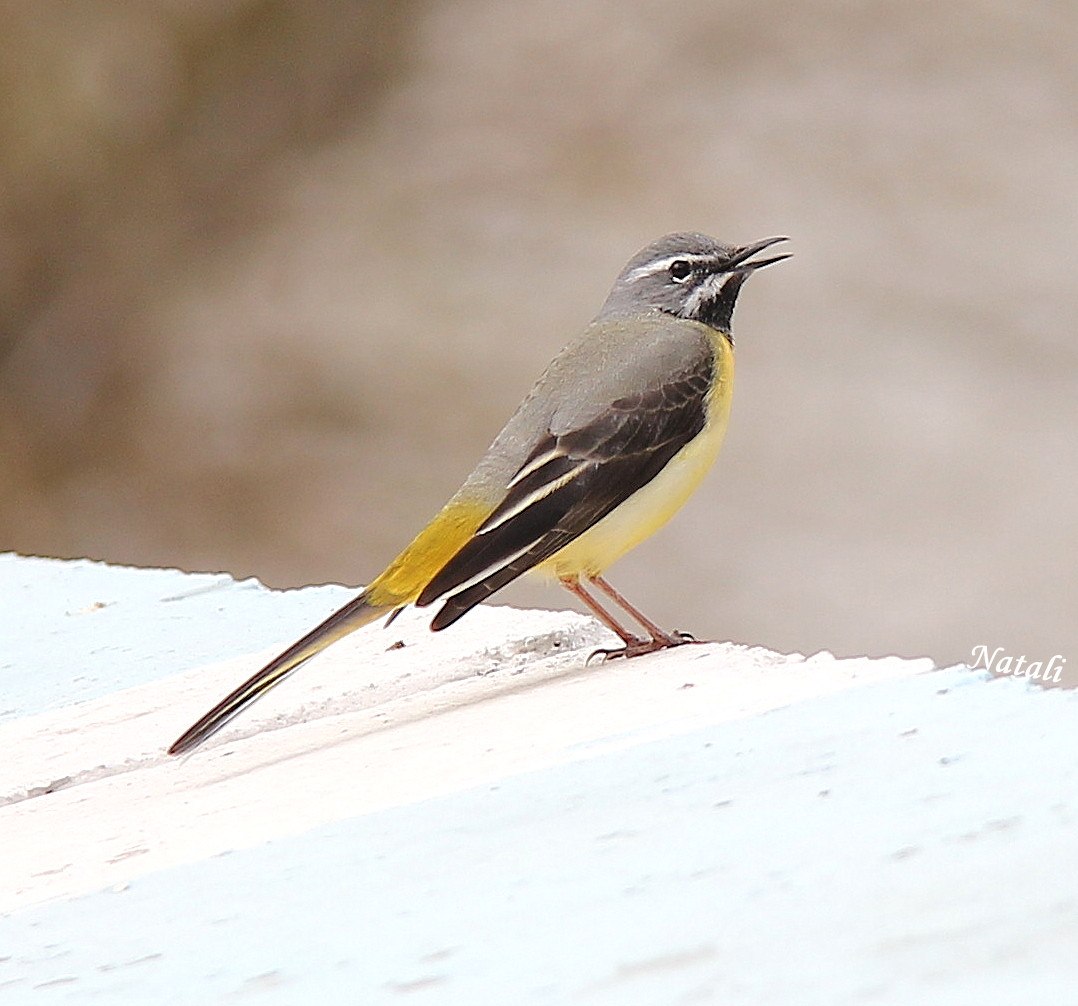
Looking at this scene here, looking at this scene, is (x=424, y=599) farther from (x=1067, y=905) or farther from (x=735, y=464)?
(x=735, y=464)

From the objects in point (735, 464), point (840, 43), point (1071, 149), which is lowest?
point (735, 464)

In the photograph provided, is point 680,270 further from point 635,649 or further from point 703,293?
point 635,649

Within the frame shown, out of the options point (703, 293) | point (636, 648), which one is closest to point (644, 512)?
point (636, 648)

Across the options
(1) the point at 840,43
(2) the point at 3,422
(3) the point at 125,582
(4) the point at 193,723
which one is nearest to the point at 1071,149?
(1) the point at 840,43

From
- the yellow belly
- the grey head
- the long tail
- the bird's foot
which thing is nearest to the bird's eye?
the grey head

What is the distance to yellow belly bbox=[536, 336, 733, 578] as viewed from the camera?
3426 mm

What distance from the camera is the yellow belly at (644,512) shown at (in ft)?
11.2

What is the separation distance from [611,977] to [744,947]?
4.0 inches

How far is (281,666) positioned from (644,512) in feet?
2.90

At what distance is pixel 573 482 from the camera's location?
3.33 m

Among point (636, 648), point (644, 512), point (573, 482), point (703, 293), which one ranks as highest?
point (703, 293)

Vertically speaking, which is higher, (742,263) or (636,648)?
(742,263)

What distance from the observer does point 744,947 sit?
141 cm

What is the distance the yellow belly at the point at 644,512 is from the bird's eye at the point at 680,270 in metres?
0.55
